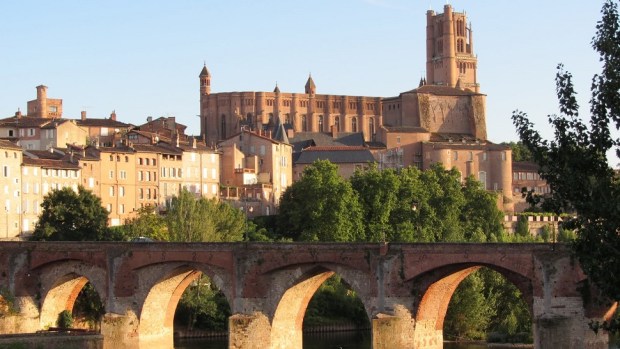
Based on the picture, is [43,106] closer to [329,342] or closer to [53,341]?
[329,342]

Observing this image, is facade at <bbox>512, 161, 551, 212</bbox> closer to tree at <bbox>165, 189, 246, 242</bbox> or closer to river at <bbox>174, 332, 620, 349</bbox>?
tree at <bbox>165, 189, 246, 242</bbox>

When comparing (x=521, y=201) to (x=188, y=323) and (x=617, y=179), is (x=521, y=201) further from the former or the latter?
(x=617, y=179)

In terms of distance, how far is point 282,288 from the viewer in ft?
Result: 190

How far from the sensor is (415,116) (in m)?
136

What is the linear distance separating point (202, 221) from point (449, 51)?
277 ft

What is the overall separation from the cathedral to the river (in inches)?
1851

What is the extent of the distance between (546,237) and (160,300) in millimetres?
52072

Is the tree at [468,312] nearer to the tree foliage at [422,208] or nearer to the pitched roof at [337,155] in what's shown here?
the tree foliage at [422,208]

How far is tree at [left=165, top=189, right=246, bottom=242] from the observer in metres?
86.2

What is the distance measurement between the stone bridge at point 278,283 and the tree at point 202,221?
20.5m

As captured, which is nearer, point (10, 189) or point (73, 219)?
point (73, 219)

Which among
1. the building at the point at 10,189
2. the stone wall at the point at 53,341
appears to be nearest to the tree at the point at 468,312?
A: the stone wall at the point at 53,341

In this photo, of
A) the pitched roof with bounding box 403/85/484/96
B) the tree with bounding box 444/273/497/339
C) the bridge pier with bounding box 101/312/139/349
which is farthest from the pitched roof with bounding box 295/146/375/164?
the bridge pier with bounding box 101/312/139/349

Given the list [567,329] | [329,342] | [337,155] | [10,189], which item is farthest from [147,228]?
[567,329]
